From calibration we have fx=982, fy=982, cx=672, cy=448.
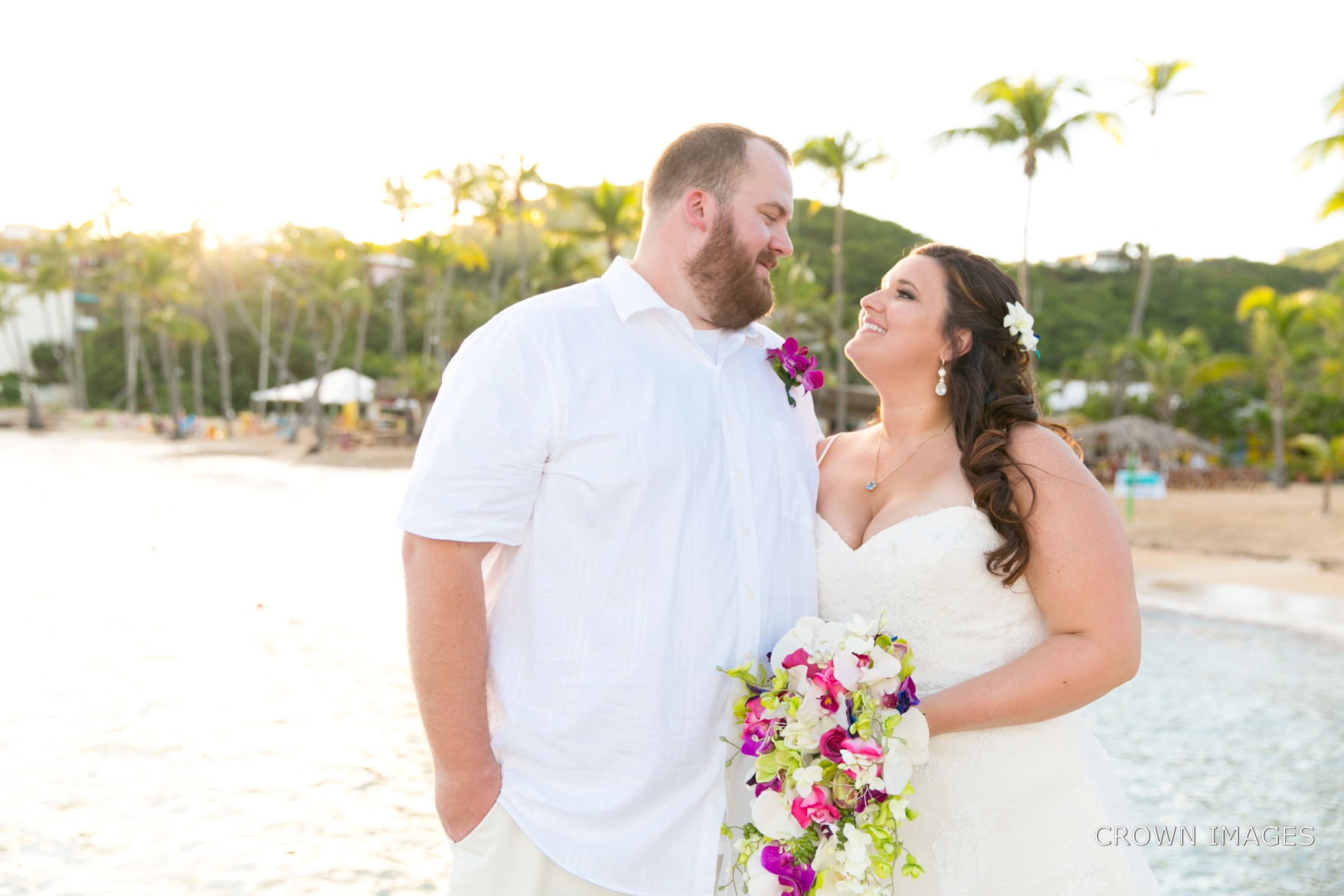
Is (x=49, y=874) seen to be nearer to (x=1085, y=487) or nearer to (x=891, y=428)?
(x=891, y=428)

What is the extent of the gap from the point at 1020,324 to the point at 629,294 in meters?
1.25

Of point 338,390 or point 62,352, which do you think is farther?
point 62,352

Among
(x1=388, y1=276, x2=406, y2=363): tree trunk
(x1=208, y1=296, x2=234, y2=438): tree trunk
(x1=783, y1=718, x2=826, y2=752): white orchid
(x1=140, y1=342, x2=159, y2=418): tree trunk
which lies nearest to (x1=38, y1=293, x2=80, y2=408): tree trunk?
(x1=140, y1=342, x2=159, y2=418): tree trunk

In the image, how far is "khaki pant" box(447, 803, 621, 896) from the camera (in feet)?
7.60

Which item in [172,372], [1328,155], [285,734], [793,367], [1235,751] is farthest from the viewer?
[172,372]

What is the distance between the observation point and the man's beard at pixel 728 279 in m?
2.65

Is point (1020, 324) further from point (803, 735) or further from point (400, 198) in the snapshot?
point (400, 198)

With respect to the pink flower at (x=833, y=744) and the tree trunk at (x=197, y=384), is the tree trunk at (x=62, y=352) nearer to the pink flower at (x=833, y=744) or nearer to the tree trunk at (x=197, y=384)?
the tree trunk at (x=197, y=384)

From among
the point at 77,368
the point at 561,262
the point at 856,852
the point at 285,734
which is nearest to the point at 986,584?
the point at 856,852

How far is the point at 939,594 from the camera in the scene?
2.87 m

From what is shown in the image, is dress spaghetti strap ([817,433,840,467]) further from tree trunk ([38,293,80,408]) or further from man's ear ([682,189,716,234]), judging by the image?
tree trunk ([38,293,80,408])

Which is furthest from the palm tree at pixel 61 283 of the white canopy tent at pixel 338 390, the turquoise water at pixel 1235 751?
the turquoise water at pixel 1235 751

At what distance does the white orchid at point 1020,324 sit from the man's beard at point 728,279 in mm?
800

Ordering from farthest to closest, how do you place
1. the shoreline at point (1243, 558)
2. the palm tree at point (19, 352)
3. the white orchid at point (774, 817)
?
the palm tree at point (19, 352) → the shoreline at point (1243, 558) → the white orchid at point (774, 817)
